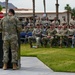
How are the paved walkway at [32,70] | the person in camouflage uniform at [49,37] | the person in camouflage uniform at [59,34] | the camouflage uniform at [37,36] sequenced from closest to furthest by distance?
the paved walkway at [32,70] → the person in camouflage uniform at [59,34] → the person in camouflage uniform at [49,37] → the camouflage uniform at [37,36]

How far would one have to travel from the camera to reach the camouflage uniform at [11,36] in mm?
11523

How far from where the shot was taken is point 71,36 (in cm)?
2131

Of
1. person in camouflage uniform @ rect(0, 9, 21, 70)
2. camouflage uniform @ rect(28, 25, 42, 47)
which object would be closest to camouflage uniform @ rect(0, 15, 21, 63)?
person in camouflage uniform @ rect(0, 9, 21, 70)

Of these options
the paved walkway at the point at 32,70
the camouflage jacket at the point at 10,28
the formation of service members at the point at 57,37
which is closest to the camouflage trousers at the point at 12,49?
the camouflage jacket at the point at 10,28

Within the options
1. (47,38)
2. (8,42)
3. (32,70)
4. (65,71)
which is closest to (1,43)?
(8,42)

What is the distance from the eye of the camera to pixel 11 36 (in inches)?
455

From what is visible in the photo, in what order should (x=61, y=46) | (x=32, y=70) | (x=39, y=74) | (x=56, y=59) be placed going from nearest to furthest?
(x=39, y=74), (x=32, y=70), (x=56, y=59), (x=61, y=46)

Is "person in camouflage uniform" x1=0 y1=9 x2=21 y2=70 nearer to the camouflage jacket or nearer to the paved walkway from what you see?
the camouflage jacket

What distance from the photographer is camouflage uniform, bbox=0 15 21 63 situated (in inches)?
454

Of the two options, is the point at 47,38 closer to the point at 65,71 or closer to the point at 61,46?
the point at 61,46

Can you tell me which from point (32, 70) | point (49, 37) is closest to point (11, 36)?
point (32, 70)

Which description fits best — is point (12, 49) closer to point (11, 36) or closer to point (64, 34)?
point (11, 36)

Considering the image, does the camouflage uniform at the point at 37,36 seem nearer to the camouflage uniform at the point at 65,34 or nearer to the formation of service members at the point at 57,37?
the formation of service members at the point at 57,37

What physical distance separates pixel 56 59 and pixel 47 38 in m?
6.83
